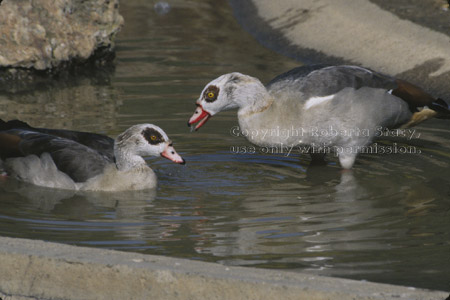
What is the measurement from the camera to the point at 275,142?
745cm

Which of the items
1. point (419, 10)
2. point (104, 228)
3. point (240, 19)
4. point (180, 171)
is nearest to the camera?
point (104, 228)

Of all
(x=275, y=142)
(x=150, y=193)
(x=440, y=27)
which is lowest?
(x=150, y=193)

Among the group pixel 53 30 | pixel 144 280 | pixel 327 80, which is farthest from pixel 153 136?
pixel 53 30

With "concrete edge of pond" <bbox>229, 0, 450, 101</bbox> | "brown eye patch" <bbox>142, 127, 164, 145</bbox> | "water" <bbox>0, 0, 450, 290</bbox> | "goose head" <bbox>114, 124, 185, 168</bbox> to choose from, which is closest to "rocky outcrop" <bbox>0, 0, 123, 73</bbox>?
"water" <bbox>0, 0, 450, 290</bbox>

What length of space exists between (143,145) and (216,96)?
778 millimetres

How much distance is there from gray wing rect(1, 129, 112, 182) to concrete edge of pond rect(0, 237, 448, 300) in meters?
2.62

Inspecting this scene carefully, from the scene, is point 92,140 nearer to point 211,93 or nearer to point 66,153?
point 66,153

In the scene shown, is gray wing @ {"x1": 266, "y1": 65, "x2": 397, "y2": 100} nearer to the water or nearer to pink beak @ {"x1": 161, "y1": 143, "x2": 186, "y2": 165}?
the water

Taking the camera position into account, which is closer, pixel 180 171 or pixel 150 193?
pixel 150 193

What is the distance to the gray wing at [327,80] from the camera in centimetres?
752

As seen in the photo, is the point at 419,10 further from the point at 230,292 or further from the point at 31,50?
the point at 230,292

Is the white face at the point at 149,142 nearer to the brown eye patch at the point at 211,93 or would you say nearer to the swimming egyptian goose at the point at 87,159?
the swimming egyptian goose at the point at 87,159

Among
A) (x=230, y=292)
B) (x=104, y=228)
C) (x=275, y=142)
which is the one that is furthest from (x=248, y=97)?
(x=230, y=292)

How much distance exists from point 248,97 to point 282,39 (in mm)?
5706
